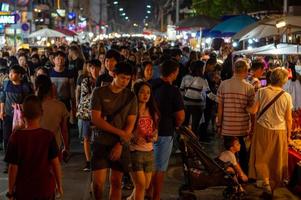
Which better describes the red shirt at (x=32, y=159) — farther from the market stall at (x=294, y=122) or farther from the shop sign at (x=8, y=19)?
the shop sign at (x=8, y=19)

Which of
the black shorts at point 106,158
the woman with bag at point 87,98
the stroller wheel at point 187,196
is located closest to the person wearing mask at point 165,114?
the stroller wheel at point 187,196

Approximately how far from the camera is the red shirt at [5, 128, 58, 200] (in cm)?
502

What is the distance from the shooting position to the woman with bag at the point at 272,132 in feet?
27.0

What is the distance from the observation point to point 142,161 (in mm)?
6672

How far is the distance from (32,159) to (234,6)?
2827cm

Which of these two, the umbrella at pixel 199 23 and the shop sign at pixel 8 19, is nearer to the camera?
the umbrella at pixel 199 23

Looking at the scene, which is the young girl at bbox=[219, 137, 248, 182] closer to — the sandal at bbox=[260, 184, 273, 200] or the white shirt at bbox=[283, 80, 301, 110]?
the sandal at bbox=[260, 184, 273, 200]

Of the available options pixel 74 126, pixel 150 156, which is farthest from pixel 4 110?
pixel 74 126

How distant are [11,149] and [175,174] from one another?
16.3 feet

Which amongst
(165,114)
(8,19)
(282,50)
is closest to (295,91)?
(282,50)

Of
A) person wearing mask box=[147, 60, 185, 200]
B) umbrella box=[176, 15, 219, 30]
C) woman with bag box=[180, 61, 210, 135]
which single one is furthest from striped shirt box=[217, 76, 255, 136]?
umbrella box=[176, 15, 219, 30]

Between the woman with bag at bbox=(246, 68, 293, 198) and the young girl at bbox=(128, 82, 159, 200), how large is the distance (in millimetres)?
2127

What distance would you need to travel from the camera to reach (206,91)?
11625 mm

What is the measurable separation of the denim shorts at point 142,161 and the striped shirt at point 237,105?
227 centimetres
